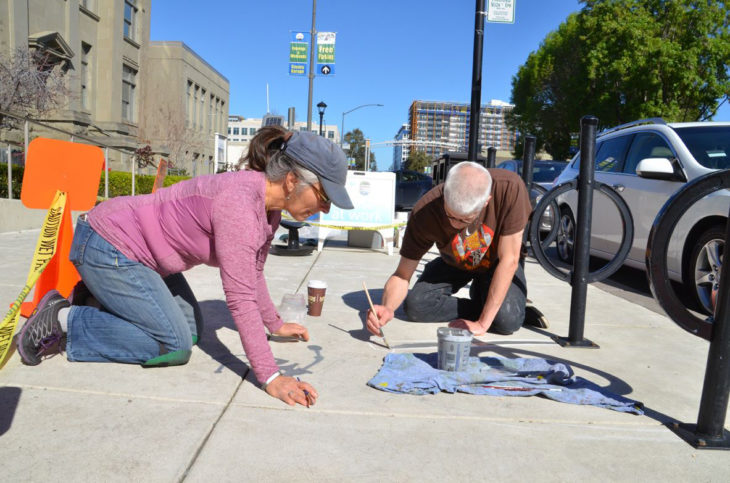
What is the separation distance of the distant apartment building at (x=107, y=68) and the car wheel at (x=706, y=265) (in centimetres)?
1184

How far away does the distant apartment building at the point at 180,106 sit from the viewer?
32281mm

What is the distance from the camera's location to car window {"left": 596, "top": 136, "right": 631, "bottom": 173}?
654 cm

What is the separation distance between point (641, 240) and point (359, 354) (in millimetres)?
3824

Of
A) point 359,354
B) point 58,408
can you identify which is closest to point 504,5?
point 359,354

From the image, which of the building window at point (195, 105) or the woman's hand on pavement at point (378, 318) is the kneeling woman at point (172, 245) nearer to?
the woman's hand on pavement at point (378, 318)

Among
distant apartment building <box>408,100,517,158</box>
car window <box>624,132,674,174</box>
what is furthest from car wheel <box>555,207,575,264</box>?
distant apartment building <box>408,100,517,158</box>

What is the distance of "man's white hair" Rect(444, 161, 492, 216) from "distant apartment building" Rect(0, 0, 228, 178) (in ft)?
38.2

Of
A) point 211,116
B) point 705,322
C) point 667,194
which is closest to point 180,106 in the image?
point 211,116

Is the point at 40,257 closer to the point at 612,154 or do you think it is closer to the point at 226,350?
the point at 226,350

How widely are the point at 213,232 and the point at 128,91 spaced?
28.3 m

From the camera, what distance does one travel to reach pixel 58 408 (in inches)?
89.3

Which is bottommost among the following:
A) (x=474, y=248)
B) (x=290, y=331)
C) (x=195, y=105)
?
(x=290, y=331)

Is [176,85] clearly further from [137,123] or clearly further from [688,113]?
[688,113]

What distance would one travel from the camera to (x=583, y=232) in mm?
3609
